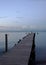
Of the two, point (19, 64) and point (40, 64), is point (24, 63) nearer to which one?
point (19, 64)

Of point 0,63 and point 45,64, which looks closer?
point 0,63

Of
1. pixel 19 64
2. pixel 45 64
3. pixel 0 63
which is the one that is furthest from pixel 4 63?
pixel 45 64

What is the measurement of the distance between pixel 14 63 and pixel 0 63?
1.69 ft

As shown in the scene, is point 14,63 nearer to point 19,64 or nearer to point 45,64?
point 19,64

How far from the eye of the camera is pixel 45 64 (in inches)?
599

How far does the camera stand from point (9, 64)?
6.19 m

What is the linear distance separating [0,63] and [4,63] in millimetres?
147

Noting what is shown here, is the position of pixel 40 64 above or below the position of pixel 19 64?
below

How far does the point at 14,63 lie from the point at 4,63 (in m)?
0.37

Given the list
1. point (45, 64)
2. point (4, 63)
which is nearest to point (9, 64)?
point (4, 63)

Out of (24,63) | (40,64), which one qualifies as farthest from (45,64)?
(24,63)

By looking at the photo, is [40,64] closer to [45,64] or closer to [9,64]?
[45,64]

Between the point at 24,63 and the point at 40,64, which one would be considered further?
the point at 40,64

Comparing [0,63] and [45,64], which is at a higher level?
[0,63]
